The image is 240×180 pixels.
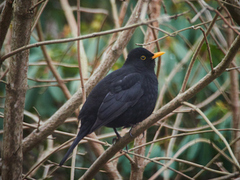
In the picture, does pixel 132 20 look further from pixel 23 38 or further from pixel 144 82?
pixel 23 38

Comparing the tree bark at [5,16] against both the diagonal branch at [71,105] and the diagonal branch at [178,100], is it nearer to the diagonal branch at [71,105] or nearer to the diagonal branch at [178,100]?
the diagonal branch at [71,105]

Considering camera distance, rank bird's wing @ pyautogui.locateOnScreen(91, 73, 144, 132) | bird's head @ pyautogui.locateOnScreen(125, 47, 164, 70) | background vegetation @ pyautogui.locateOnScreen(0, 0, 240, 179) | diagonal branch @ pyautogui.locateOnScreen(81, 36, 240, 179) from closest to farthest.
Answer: diagonal branch @ pyautogui.locateOnScreen(81, 36, 240, 179), bird's wing @ pyautogui.locateOnScreen(91, 73, 144, 132), background vegetation @ pyautogui.locateOnScreen(0, 0, 240, 179), bird's head @ pyautogui.locateOnScreen(125, 47, 164, 70)

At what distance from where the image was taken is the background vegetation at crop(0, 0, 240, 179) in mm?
3045

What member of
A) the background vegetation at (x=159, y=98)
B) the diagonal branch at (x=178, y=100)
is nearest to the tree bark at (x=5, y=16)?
the background vegetation at (x=159, y=98)

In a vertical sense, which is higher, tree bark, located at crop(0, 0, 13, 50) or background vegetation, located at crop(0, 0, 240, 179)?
tree bark, located at crop(0, 0, 13, 50)

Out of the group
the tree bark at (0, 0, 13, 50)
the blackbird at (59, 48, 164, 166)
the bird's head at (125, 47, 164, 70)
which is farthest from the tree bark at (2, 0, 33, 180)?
the bird's head at (125, 47, 164, 70)

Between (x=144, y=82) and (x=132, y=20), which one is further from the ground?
(x=132, y=20)

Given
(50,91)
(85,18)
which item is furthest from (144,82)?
(85,18)

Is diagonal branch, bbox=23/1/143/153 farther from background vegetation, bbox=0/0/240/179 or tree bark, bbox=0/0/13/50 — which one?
A: tree bark, bbox=0/0/13/50

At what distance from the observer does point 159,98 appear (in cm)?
365

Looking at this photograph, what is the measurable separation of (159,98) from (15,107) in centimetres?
184

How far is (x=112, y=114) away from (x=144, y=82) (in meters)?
0.52

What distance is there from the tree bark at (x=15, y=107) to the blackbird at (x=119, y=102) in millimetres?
605

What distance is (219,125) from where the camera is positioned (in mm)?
3701
